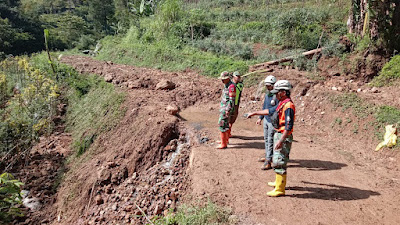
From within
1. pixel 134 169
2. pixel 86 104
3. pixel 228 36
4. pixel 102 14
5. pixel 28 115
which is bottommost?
pixel 134 169

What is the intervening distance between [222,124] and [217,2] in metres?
19.6

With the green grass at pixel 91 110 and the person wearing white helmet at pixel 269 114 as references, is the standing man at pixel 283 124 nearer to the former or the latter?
the person wearing white helmet at pixel 269 114

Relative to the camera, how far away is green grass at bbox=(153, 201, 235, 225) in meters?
3.56

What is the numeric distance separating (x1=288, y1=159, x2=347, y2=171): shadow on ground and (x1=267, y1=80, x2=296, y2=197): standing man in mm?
1431

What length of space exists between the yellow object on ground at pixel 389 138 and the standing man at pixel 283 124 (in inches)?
122

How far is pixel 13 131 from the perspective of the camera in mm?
8234

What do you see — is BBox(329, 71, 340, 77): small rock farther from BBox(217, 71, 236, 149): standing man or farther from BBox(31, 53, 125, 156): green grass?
BBox(31, 53, 125, 156): green grass

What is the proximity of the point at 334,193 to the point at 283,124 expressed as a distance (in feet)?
4.97

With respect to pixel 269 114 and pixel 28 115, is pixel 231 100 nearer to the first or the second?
pixel 269 114

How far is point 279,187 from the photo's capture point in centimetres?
392

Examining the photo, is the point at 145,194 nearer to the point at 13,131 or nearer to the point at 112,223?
the point at 112,223

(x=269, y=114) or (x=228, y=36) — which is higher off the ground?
(x=228, y=36)

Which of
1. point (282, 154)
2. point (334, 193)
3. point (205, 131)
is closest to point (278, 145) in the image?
point (282, 154)

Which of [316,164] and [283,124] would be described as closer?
[283,124]
